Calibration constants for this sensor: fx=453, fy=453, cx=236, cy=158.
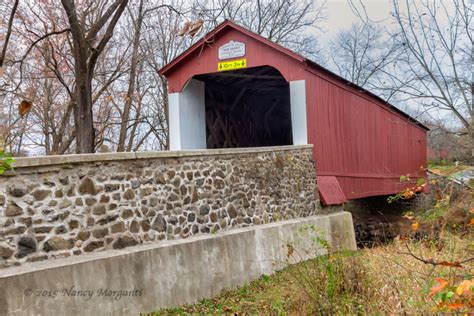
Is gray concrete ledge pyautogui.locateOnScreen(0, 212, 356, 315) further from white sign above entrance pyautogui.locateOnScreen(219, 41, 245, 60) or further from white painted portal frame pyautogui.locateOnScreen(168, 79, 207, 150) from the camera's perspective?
white sign above entrance pyautogui.locateOnScreen(219, 41, 245, 60)

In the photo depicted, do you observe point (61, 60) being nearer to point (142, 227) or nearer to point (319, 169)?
point (319, 169)

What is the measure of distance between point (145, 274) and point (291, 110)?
600cm

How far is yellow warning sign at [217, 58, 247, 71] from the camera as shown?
10594 millimetres

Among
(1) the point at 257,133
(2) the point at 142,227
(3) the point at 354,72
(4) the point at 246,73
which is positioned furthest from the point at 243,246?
(3) the point at 354,72

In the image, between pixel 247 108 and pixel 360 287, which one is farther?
pixel 247 108

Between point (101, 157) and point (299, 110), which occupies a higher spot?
point (299, 110)

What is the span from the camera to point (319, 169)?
10.6 m

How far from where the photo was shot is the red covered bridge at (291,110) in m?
10.4

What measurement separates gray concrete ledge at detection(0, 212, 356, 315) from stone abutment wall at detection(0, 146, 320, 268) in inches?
8.3

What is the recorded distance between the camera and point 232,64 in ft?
35.1

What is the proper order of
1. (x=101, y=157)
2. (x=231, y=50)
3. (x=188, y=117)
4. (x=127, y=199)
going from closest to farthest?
(x=101, y=157), (x=127, y=199), (x=231, y=50), (x=188, y=117)

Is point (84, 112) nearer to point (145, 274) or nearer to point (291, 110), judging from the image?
point (291, 110)

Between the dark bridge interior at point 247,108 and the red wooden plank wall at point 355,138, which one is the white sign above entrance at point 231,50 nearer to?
the dark bridge interior at point 247,108

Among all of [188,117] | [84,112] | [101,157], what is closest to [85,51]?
[84,112]
